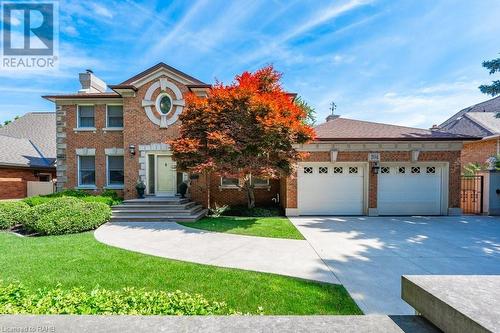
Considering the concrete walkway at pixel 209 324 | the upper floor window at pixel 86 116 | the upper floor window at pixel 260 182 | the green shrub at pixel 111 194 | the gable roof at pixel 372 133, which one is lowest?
the green shrub at pixel 111 194

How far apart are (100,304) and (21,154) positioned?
18.9 meters

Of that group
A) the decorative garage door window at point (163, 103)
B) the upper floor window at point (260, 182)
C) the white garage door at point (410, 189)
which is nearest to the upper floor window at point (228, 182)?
the upper floor window at point (260, 182)

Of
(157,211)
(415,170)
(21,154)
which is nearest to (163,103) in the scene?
(157,211)

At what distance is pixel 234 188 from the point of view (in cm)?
1277

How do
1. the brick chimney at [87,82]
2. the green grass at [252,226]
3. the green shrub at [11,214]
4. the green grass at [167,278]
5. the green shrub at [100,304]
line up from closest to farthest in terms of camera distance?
the green shrub at [100,304] < the green grass at [167,278] < the green grass at [252,226] < the green shrub at [11,214] < the brick chimney at [87,82]

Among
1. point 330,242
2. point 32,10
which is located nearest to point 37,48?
point 32,10

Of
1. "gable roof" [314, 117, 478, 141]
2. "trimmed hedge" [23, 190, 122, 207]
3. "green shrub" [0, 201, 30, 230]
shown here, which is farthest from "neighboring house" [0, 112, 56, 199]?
"gable roof" [314, 117, 478, 141]

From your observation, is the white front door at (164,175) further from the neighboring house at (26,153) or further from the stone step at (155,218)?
the neighboring house at (26,153)

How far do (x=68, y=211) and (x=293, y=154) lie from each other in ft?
27.0

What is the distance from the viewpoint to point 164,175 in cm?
1245

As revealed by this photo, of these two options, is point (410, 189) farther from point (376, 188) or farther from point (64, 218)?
point (64, 218)

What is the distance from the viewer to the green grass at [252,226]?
305 inches

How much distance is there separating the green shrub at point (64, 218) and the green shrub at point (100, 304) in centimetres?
551

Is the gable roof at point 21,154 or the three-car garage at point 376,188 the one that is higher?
the gable roof at point 21,154
